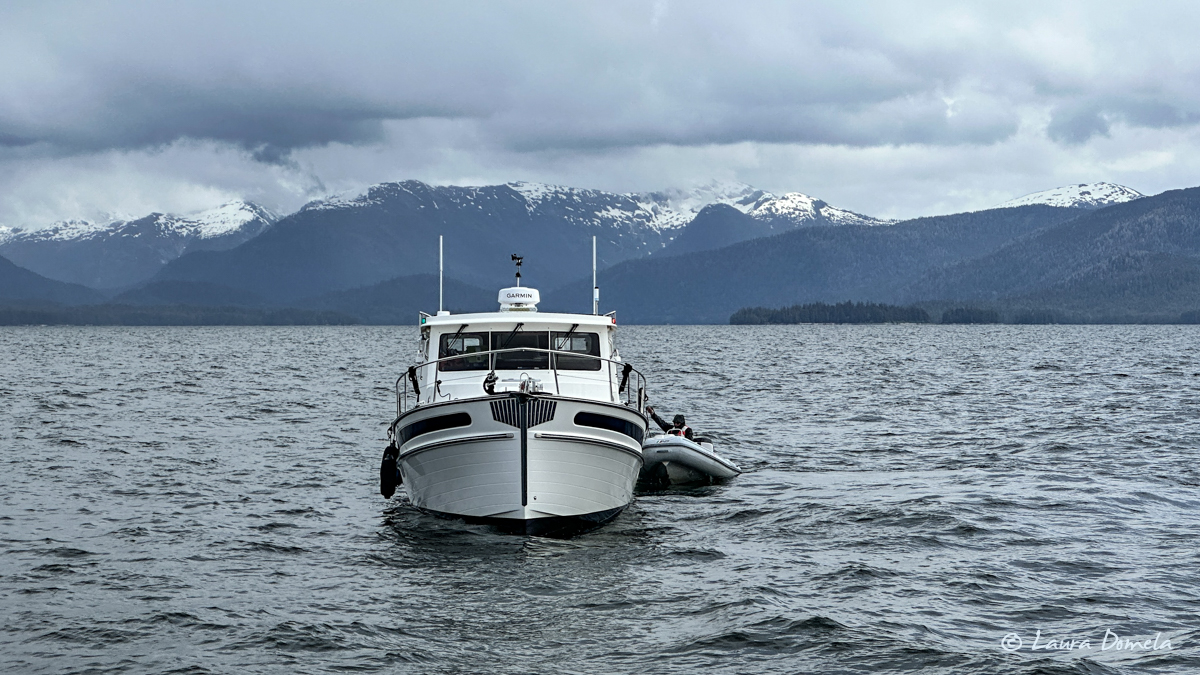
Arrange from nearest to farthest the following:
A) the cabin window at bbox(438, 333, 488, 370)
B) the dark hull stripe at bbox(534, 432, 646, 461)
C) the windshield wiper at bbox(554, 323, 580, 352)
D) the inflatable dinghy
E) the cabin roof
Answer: the dark hull stripe at bbox(534, 432, 646, 461) → the cabin roof → the cabin window at bbox(438, 333, 488, 370) → the windshield wiper at bbox(554, 323, 580, 352) → the inflatable dinghy

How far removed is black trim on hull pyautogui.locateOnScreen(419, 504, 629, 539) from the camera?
20.9 metres

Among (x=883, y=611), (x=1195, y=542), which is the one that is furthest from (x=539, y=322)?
(x=1195, y=542)

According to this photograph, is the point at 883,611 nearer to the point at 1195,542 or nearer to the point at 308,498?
the point at 1195,542

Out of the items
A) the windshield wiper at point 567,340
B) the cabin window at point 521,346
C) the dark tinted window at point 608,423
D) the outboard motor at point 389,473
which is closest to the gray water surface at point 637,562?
the outboard motor at point 389,473

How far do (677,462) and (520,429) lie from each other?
872 centimetres

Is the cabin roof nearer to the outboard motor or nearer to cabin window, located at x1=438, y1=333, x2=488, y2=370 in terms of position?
cabin window, located at x1=438, y1=333, x2=488, y2=370

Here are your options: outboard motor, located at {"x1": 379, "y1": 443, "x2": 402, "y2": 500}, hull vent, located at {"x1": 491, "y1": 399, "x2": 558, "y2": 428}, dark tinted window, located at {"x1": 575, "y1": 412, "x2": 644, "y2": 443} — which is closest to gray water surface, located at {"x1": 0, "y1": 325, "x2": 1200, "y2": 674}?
outboard motor, located at {"x1": 379, "y1": 443, "x2": 402, "y2": 500}

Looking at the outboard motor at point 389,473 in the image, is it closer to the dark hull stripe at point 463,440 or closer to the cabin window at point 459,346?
the cabin window at point 459,346

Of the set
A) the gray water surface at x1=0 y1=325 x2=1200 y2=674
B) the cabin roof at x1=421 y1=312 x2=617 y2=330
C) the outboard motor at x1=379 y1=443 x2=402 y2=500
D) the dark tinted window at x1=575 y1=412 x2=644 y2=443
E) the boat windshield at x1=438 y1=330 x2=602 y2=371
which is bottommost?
the gray water surface at x1=0 y1=325 x2=1200 y2=674

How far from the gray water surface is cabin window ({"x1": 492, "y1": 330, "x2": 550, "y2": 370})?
3737 millimetres

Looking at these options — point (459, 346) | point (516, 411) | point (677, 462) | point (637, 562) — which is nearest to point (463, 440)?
point (516, 411)

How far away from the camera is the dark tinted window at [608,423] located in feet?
68.2

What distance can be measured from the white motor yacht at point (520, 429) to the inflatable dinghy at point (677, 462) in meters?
3.34

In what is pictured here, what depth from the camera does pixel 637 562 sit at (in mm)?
19828
